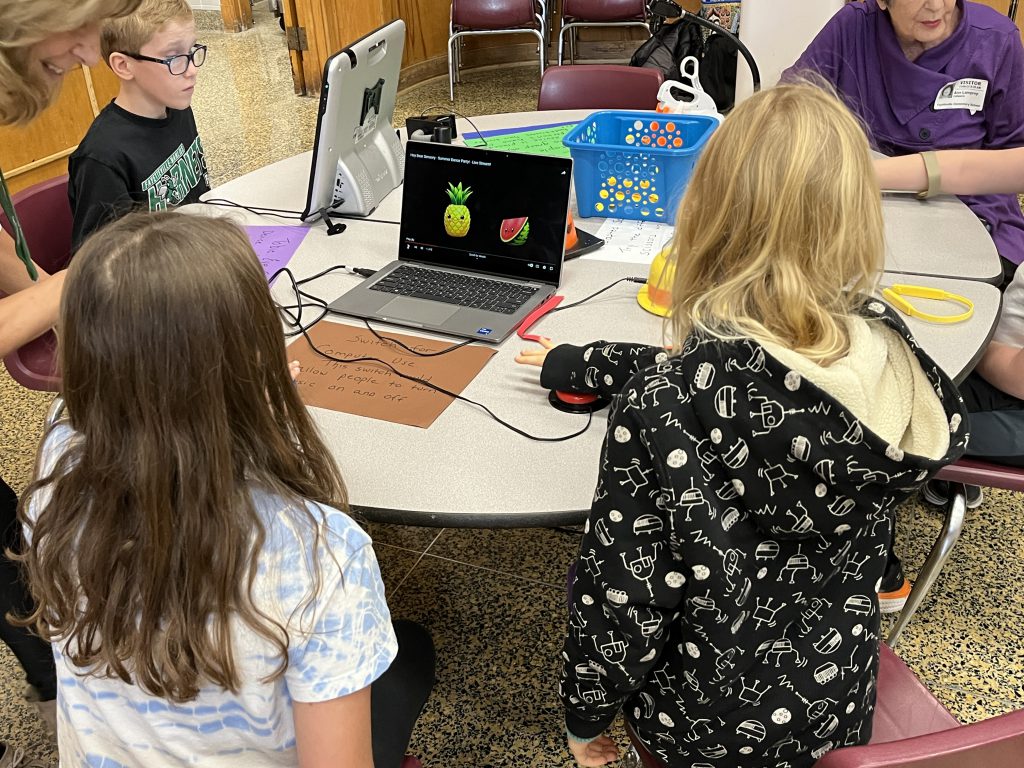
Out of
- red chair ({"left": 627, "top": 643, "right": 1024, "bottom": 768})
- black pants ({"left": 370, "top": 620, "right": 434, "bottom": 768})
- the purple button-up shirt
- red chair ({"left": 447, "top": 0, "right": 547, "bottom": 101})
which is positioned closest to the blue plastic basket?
the purple button-up shirt

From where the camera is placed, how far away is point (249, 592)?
2.60 ft

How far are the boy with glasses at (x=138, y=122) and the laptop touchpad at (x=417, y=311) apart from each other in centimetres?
58

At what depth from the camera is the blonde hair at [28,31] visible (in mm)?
1185

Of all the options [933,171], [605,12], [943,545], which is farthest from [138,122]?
[605,12]

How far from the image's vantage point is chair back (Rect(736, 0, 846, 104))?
3.59 meters

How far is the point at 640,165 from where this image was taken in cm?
178

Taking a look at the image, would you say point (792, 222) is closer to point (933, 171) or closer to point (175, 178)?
point (933, 171)

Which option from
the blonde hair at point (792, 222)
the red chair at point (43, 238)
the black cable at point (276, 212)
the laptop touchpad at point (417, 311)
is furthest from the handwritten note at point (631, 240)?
the red chair at point (43, 238)

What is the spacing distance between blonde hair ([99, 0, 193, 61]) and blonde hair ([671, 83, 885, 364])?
130cm

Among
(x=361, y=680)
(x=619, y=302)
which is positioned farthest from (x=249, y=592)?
(x=619, y=302)

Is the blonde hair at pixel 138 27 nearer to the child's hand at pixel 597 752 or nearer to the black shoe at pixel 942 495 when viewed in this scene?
the child's hand at pixel 597 752

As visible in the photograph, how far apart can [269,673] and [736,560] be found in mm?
485

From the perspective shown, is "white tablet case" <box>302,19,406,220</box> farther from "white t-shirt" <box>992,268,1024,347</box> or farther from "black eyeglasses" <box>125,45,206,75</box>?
"white t-shirt" <box>992,268,1024,347</box>

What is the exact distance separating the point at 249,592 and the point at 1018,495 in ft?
6.74
